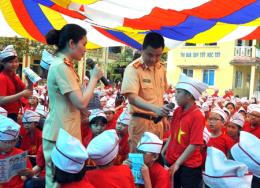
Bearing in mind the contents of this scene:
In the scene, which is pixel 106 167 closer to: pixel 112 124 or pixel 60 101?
pixel 60 101

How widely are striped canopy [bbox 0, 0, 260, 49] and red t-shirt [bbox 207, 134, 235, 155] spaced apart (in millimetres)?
1413

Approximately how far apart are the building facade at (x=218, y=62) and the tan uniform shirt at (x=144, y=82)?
80.9 ft

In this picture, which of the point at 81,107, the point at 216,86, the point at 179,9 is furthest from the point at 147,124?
the point at 216,86

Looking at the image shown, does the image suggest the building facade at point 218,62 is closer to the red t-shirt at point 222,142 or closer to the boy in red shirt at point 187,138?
the red t-shirt at point 222,142

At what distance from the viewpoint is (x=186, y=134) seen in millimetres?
4051

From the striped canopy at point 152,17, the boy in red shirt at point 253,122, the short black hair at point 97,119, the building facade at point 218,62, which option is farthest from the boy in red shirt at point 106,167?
the building facade at point 218,62

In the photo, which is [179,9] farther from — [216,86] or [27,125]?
[216,86]

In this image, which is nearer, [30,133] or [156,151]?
[156,151]

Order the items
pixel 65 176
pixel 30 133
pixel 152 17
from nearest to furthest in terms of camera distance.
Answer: pixel 65 176 < pixel 152 17 < pixel 30 133

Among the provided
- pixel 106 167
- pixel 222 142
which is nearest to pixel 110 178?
pixel 106 167

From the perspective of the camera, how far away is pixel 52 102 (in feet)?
10.7

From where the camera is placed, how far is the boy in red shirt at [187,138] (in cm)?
396

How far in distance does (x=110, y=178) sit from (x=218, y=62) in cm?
2642

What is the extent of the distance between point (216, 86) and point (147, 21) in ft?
79.4
